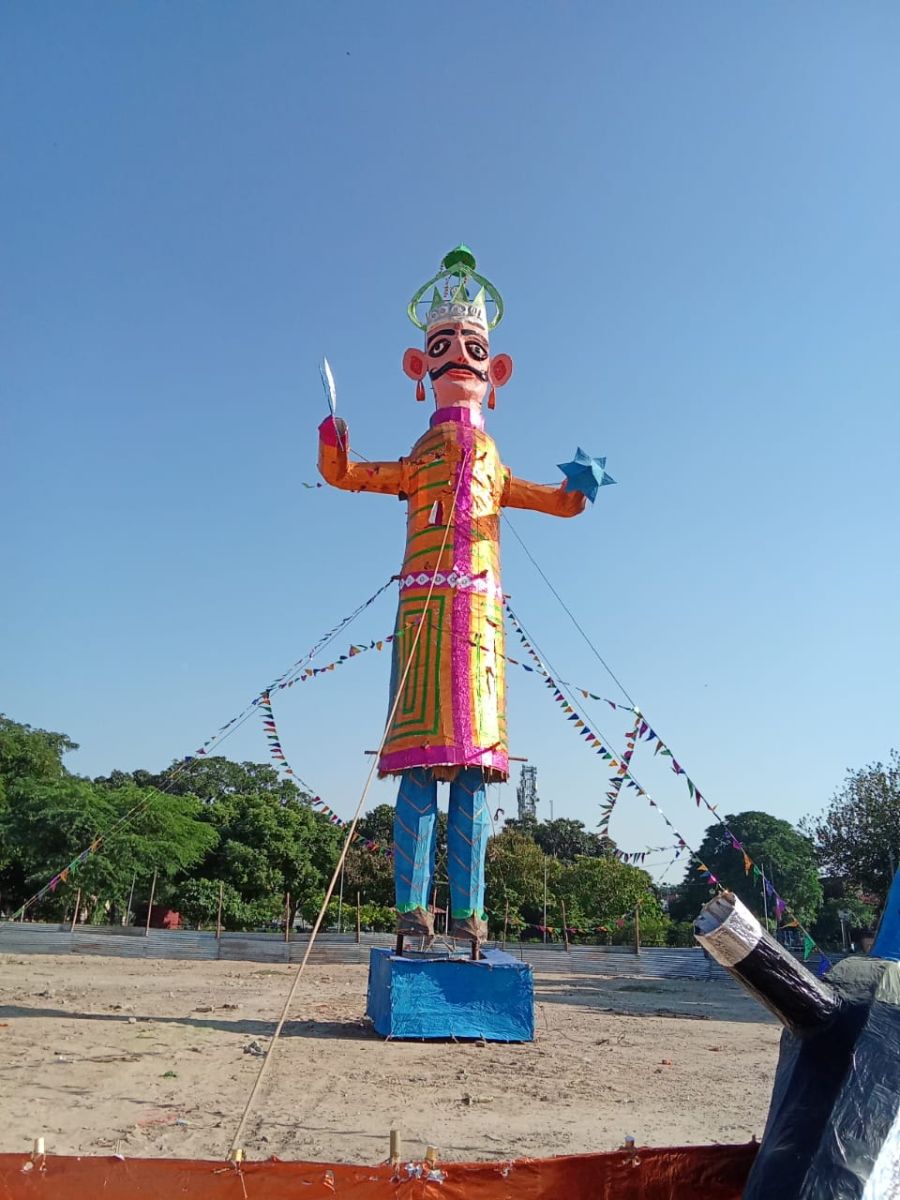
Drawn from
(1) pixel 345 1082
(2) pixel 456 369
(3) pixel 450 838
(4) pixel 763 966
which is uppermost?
(2) pixel 456 369

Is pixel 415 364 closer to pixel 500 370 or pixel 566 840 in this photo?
pixel 500 370

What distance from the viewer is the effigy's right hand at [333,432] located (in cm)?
893

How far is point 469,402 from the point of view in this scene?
9.52 meters

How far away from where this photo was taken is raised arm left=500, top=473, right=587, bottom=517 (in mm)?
9445

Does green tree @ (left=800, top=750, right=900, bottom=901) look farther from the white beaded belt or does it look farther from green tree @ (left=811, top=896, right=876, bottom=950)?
the white beaded belt

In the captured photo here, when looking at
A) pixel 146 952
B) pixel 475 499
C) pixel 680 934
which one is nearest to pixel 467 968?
pixel 475 499

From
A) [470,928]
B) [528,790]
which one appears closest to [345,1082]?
[470,928]

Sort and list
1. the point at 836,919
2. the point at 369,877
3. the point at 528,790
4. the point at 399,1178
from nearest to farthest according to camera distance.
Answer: the point at 399,1178, the point at 369,877, the point at 836,919, the point at 528,790

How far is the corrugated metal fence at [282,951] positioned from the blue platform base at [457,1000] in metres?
10.7

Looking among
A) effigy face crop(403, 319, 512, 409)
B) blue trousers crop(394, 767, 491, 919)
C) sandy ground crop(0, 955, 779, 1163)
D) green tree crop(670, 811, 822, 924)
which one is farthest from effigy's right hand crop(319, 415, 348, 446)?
green tree crop(670, 811, 822, 924)

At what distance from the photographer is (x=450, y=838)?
8.33 m

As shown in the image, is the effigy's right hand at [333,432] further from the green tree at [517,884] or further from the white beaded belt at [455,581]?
the green tree at [517,884]

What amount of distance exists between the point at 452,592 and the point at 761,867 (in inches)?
874

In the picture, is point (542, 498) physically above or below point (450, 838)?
above
